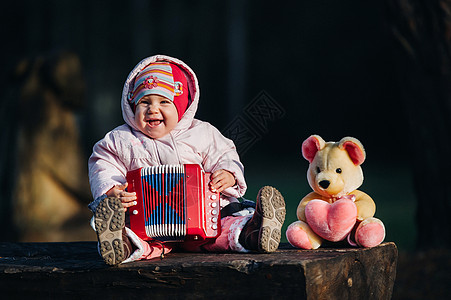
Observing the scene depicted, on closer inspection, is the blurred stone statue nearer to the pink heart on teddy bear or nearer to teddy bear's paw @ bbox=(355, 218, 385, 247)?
the pink heart on teddy bear

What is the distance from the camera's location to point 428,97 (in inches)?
172

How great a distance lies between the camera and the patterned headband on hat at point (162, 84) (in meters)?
2.65

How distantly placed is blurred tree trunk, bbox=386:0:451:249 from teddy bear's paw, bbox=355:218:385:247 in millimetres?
2184

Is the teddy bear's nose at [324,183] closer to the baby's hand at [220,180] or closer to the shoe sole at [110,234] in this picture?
the baby's hand at [220,180]

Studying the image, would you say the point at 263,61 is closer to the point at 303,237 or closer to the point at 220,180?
the point at 220,180

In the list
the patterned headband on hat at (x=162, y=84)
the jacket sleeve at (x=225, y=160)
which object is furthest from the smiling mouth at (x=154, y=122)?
the jacket sleeve at (x=225, y=160)

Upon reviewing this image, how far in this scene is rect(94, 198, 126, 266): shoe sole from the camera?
219 centimetres

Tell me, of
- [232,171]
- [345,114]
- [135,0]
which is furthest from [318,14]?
[232,171]

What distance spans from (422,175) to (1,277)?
3285 mm

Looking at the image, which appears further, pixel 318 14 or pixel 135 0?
pixel 135 0

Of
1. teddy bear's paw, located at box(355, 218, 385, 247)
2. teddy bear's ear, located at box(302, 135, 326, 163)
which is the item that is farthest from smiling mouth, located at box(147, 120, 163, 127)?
teddy bear's paw, located at box(355, 218, 385, 247)

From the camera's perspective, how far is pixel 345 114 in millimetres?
10484

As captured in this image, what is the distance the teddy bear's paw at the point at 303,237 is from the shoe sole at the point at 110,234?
73 cm

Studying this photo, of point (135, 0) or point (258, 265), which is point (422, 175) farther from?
point (135, 0)
